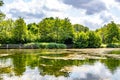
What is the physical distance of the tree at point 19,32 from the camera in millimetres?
88562

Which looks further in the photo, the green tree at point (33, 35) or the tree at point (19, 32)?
the green tree at point (33, 35)

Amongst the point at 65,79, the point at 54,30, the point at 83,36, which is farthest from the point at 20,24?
the point at 65,79

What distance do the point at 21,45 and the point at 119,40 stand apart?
137 feet

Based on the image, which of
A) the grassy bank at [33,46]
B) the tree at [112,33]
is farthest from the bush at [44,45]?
the tree at [112,33]

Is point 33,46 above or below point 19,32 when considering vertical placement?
below

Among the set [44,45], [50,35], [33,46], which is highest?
[50,35]

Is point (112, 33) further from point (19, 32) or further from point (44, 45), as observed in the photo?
point (19, 32)

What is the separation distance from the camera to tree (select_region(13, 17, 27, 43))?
88.6 meters

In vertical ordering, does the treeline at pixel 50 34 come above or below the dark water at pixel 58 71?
above

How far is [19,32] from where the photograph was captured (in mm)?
89062

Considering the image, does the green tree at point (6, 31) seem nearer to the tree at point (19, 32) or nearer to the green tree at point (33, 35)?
the tree at point (19, 32)

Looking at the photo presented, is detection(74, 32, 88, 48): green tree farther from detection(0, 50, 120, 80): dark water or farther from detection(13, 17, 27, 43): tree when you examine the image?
detection(0, 50, 120, 80): dark water

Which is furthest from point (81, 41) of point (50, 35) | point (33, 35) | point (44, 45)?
point (33, 35)

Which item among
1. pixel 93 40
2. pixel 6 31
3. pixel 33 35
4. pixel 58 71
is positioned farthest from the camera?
pixel 33 35
